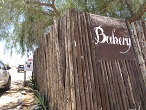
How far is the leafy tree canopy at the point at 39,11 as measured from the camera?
6.88 metres

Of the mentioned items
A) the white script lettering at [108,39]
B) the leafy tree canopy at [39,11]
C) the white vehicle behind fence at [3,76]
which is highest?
the leafy tree canopy at [39,11]

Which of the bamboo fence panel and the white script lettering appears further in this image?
the white script lettering

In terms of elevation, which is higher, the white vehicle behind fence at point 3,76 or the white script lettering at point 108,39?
the white script lettering at point 108,39

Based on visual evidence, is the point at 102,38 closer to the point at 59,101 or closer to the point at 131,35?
the point at 131,35

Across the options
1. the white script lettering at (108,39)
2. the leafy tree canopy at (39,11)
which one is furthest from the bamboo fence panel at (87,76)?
the leafy tree canopy at (39,11)

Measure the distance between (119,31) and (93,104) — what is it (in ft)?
5.66

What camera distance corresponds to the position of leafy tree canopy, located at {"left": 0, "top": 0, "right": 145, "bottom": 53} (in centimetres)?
688

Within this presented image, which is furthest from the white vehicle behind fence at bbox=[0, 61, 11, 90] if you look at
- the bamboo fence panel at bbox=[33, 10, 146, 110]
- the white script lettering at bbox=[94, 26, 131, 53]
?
the white script lettering at bbox=[94, 26, 131, 53]

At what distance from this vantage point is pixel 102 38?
3.56 meters

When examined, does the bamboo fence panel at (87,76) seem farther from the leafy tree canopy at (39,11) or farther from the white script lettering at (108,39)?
the leafy tree canopy at (39,11)

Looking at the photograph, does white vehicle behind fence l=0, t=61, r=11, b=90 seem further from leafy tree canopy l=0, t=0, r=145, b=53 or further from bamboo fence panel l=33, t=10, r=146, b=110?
bamboo fence panel l=33, t=10, r=146, b=110

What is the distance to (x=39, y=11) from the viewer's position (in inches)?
307

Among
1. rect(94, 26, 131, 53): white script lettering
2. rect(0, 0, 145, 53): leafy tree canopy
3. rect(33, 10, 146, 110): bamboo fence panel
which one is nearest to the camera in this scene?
rect(33, 10, 146, 110): bamboo fence panel

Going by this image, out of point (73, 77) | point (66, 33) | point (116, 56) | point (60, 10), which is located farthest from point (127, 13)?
point (73, 77)
